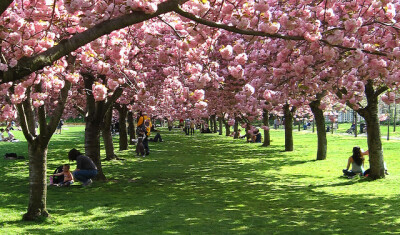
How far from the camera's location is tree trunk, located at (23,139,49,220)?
928 centimetres

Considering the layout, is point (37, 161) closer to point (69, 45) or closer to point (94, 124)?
point (69, 45)

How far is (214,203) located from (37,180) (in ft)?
14.3

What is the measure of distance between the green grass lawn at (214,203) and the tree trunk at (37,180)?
36cm

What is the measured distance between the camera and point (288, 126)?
1099 inches

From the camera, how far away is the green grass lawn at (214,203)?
8570 millimetres

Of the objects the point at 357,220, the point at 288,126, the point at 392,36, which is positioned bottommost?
the point at 357,220

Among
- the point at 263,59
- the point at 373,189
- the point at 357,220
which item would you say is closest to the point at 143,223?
the point at 357,220

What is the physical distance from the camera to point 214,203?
1115cm

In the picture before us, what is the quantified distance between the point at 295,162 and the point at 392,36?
12.5m

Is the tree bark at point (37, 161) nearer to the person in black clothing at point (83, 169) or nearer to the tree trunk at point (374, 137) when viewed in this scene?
the person in black clothing at point (83, 169)

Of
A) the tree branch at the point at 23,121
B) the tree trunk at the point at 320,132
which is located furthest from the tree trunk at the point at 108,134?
the tree branch at the point at 23,121

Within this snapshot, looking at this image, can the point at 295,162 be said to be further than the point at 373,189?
Yes

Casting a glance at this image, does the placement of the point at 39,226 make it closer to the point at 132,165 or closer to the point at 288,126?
the point at 132,165

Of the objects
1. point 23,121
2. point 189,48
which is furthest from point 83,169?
point 189,48
